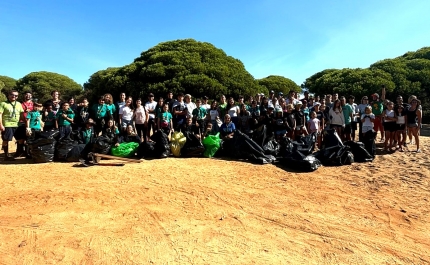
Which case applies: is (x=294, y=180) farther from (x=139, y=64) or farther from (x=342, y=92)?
(x=342, y=92)

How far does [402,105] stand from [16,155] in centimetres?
1128

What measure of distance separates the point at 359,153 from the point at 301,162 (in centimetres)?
207

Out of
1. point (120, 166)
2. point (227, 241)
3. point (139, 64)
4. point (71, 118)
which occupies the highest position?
point (139, 64)

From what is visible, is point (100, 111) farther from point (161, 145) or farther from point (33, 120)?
point (161, 145)

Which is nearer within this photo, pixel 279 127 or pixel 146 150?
pixel 146 150

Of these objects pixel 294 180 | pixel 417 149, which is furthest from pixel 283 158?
pixel 417 149

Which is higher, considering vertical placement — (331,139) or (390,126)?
(390,126)

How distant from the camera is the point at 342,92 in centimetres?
1812

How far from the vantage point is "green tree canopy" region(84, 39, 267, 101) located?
14.4m

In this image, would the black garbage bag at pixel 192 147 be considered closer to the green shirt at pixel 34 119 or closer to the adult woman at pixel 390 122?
the green shirt at pixel 34 119

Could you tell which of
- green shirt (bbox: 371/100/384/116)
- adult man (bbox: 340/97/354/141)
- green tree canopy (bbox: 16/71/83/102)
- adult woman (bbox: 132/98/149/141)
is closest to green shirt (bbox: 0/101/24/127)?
adult woman (bbox: 132/98/149/141)

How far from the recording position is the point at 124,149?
24.8 feet

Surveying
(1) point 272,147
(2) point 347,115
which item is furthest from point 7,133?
(2) point 347,115

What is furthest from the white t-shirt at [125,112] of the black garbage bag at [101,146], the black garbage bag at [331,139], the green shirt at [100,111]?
the black garbage bag at [331,139]
